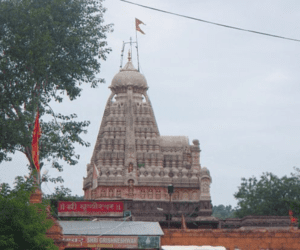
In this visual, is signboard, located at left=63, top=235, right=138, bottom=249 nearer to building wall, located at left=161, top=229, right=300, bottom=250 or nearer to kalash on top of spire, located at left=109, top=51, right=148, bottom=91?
building wall, located at left=161, top=229, right=300, bottom=250

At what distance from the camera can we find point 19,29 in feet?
97.7

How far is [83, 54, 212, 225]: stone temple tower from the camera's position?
173ft

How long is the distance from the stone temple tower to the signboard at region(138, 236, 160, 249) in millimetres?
23895

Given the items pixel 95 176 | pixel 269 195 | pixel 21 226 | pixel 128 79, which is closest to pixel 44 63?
pixel 21 226

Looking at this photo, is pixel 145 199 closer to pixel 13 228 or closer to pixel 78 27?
pixel 78 27

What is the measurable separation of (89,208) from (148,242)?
3432 millimetres

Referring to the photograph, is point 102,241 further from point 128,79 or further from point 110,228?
point 128,79

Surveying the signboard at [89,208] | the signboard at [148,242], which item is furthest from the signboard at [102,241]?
the signboard at [89,208]

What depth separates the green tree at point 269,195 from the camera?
66.6m

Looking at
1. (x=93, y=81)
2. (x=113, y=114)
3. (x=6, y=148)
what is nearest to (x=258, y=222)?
(x=113, y=114)

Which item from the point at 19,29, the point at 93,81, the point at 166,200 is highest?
the point at 19,29

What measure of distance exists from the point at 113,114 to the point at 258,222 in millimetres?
18362

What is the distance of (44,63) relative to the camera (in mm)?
28938

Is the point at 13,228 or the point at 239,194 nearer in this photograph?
the point at 13,228
